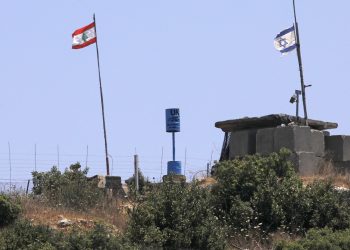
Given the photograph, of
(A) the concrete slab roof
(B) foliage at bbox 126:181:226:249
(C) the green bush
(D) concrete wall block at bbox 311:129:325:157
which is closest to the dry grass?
(C) the green bush

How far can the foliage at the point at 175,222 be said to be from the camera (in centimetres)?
1817

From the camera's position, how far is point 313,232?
18.5 metres

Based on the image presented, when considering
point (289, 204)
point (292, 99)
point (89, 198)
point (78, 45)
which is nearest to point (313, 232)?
point (289, 204)

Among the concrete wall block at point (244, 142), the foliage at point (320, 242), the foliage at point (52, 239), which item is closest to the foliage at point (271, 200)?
the foliage at point (320, 242)

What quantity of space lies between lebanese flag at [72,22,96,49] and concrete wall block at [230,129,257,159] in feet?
32.1

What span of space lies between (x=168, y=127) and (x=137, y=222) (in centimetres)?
852

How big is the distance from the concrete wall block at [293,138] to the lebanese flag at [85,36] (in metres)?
11.5

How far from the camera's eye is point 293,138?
23875 mm

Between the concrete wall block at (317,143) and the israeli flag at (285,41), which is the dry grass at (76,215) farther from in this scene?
the israeli flag at (285,41)

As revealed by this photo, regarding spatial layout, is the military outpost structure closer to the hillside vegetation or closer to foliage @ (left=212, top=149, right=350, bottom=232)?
the hillside vegetation

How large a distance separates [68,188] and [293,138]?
6.31m

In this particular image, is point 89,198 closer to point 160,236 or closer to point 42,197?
point 42,197

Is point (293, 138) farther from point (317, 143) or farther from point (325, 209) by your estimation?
point (325, 209)

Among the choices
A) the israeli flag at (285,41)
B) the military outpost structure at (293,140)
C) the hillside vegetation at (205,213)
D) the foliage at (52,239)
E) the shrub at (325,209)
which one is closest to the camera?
the foliage at (52,239)
